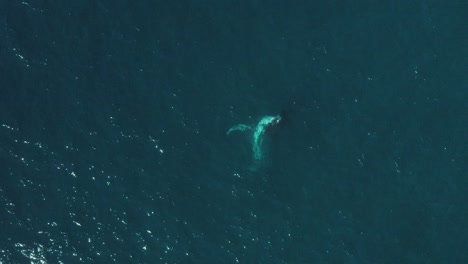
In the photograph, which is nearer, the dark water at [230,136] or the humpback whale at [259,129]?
the dark water at [230,136]

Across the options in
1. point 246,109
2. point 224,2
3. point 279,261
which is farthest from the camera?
point 224,2

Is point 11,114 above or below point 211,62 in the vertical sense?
below

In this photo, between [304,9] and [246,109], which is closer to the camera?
[246,109]

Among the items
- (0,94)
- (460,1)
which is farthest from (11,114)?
(460,1)

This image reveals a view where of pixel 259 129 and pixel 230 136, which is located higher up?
pixel 259 129

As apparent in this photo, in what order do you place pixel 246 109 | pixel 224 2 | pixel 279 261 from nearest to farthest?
pixel 279 261 < pixel 246 109 < pixel 224 2

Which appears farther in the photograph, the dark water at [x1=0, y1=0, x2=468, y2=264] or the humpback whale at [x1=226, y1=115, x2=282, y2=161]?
the humpback whale at [x1=226, y1=115, x2=282, y2=161]

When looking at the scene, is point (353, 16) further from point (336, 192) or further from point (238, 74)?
point (336, 192)

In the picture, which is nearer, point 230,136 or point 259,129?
point 230,136
